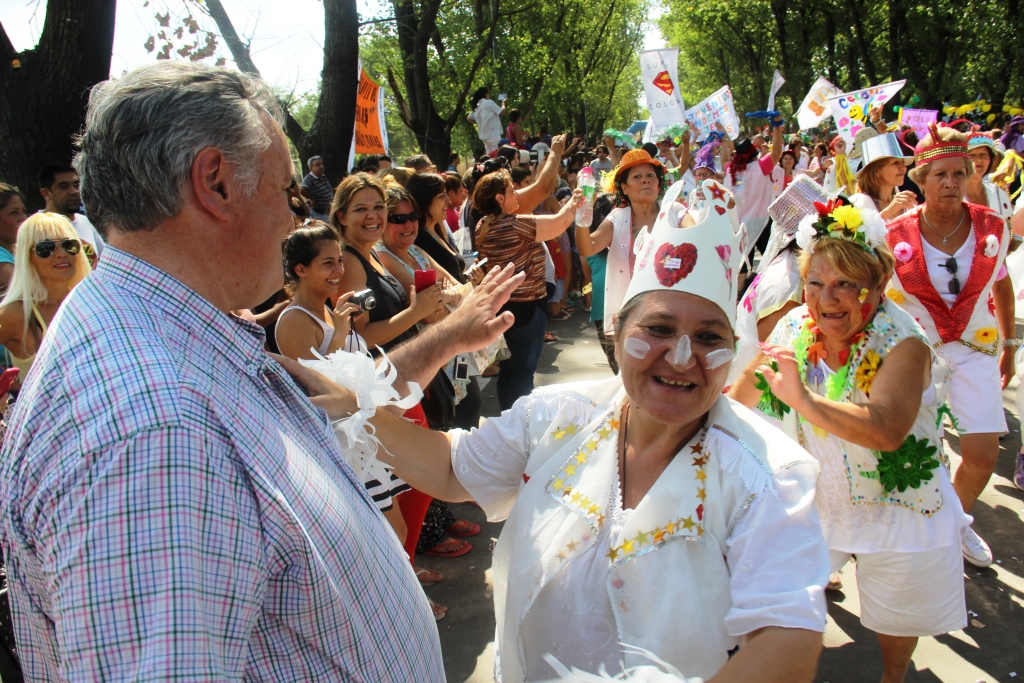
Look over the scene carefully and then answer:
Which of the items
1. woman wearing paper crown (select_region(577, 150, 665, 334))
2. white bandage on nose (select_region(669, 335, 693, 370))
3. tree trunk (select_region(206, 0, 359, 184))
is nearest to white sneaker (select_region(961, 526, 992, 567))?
woman wearing paper crown (select_region(577, 150, 665, 334))

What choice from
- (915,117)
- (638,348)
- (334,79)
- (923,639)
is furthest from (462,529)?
(915,117)

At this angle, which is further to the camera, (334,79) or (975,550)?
(334,79)

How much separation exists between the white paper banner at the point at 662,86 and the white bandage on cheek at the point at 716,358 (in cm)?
1159

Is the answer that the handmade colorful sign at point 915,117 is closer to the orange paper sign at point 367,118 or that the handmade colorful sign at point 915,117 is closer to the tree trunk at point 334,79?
the orange paper sign at point 367,118

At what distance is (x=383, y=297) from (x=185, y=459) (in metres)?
2.93

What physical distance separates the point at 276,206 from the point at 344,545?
599 millimetres

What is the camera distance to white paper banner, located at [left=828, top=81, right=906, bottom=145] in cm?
976

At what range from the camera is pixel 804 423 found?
3.01 meters

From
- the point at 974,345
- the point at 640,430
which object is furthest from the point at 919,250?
the point at 640,430

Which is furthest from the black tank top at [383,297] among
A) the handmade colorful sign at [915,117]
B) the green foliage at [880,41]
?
the green foliage at [880,41]

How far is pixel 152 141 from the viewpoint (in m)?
1.15

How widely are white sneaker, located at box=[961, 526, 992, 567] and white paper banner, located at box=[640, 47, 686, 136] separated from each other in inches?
385

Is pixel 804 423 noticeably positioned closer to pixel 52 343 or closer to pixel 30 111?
pixel 52 343

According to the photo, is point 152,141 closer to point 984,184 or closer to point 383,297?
point 383,297
